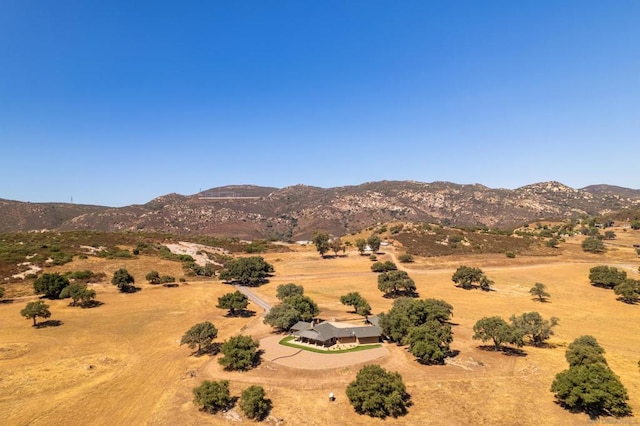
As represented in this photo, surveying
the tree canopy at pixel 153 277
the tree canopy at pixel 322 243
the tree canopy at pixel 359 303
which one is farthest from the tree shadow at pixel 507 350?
the tree canopy at pixel 322 243

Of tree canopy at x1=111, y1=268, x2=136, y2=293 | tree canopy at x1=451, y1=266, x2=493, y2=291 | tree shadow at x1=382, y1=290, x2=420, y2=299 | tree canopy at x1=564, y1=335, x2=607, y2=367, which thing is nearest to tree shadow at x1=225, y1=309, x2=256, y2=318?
tree canopy at x1=111, y1=268, x2=136, y2=293

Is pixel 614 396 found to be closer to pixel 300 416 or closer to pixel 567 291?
pixel 300 416

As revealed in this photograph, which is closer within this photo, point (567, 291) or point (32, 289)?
point (32, 289)

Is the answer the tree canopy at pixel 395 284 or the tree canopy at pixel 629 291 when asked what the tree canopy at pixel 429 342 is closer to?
the tree canopy at pixel 395 284

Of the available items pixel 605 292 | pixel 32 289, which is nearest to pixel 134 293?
pixel 32 289

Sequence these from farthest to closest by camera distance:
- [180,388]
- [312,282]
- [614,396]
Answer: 1. [312,282]
2. [180,388]
3. [614,396]

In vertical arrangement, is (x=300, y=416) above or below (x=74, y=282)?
below
